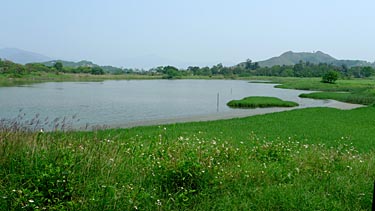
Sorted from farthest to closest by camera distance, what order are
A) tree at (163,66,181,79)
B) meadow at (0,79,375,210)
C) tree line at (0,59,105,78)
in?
tree at (163,66,181,79), tree line at (0,59,105,78), meadow at (0,79,375,210)

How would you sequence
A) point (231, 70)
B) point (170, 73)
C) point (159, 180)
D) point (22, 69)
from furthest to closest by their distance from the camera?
point (231, 70) < point (170, 73) < point (22, 69) < point (159, 180)

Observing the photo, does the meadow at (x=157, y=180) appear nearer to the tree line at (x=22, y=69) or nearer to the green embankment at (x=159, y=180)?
the green embankment at (x=159, y=180)

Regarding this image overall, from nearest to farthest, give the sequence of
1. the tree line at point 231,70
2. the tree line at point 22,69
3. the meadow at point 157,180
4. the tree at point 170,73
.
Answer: the meadow at point 157,180 < the tree line at point 22,69 < the tree line at point 231,70 < the tree at point 170,73

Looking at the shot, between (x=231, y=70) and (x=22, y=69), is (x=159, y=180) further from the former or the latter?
(x=231, y=70)

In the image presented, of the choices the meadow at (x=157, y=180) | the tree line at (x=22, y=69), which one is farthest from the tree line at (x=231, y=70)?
the meadow at (x=157, y=180)

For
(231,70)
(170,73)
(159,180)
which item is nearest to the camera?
(159,180)

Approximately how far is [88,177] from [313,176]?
3.61 meters

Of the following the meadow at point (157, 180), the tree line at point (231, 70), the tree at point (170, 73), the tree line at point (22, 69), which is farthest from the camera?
the tree at point (170, 73)

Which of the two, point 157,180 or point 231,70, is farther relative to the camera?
point 231,70

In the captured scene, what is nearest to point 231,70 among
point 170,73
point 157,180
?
point 170,73

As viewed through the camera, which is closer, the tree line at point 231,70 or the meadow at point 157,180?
the meadow at point 157,180

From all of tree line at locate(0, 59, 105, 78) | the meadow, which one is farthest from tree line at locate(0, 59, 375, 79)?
the meadow

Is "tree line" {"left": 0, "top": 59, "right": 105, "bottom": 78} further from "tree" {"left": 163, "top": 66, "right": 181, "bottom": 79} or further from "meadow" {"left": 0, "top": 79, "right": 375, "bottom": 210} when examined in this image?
"meadow" {"left": 0, "top": 79, "right": 375, "bottom": 210}

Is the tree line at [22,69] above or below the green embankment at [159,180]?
above
